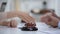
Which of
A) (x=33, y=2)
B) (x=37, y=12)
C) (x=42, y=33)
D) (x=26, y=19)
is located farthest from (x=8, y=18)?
(x=33, y=2)

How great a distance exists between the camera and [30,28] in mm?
636

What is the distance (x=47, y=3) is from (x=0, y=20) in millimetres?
2380

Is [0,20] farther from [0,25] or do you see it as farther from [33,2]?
[33,2]

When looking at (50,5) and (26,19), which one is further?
(50,5)

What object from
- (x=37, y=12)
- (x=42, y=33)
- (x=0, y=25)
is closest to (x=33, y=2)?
(x=37, y=12)

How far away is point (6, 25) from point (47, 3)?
236 cm

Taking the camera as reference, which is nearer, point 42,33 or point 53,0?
point 42,33

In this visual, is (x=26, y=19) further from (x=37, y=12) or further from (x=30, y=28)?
(x=37, y=12)

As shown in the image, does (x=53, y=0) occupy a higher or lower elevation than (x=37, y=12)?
higher

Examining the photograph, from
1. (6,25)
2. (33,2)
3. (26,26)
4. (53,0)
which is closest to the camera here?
(26,26)

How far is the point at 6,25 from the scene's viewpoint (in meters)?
0.75

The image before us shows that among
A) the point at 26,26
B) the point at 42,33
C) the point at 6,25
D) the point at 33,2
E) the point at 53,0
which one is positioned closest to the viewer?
the point at 42,33

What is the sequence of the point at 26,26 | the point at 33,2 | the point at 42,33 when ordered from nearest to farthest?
the point at 42,33 → the point at 26,26 → the point at 33,2

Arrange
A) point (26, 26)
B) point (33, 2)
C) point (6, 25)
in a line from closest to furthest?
point (26, 26)
point (6, 25)
point (33, 2)
